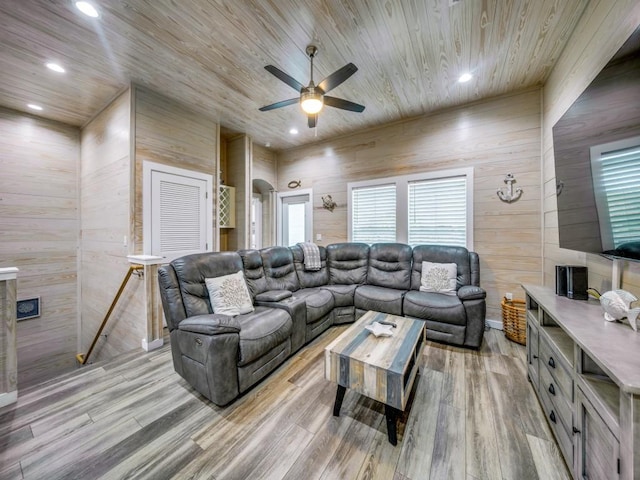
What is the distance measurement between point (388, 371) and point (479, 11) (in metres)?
2.88

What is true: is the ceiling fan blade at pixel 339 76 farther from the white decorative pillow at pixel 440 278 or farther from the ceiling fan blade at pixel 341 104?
the white decorative pillow at pixel 440 278

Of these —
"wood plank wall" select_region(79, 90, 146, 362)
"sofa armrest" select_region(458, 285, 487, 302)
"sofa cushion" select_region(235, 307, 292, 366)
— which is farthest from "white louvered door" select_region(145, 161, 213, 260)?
"sofa armrest" select_region(458, 285, 487, 302)

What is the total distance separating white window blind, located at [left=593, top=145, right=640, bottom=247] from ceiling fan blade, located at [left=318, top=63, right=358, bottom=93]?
180 centimetres

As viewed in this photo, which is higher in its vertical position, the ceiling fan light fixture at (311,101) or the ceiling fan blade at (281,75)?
the ceiling fan blade at (281,75)

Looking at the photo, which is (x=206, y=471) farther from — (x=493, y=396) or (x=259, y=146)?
(x=259, y=146)

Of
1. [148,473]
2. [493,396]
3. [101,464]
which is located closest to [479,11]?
[493,396]

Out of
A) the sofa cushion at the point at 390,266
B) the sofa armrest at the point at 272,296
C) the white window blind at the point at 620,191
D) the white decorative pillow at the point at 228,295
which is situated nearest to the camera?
the white window blind at the point at 620,191

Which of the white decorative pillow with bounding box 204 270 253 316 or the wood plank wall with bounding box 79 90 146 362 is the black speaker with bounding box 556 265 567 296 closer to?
the white decorative pillow with bounding box 204 270 253 316

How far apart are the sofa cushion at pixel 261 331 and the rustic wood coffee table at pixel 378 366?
0.60m

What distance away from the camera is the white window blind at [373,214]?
423 centimetres

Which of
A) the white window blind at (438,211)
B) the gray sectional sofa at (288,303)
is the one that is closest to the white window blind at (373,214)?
the white window blind at (438,211)

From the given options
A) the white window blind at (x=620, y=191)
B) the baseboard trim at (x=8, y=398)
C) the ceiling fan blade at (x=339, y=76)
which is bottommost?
the baseboard trim at (x=8, y=398)

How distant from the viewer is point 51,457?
4.74 ft

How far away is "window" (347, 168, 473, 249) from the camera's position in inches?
142
